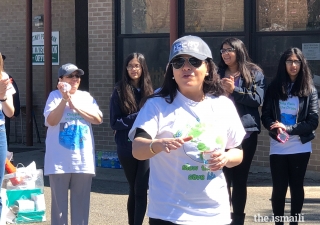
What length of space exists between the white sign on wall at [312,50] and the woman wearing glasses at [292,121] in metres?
3.08

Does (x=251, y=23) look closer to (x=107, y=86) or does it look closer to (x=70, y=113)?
(x=107, y=86)

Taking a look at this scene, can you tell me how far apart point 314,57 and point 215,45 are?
61.5 inches

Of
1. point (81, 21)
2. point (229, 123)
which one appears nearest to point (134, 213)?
point (229, 123)

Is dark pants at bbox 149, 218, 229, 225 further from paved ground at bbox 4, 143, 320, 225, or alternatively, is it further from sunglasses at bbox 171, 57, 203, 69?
paved ground at bbox 4, 143, 320, 225

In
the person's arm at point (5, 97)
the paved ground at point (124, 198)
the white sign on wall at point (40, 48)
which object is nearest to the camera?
the person's arm at point (5, 97)

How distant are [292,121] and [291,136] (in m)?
0.15

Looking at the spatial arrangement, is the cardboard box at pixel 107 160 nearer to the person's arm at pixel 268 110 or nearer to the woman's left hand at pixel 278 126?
the person's arm at pixel 268 110

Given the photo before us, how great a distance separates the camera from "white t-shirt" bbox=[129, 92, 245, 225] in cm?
335

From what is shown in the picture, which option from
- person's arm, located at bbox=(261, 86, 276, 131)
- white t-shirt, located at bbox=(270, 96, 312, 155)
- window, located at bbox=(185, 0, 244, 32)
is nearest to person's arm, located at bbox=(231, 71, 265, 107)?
person's arm, located at bbox=(261, 86, 276, 131)

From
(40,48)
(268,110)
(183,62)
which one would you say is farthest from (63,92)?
(40,48)

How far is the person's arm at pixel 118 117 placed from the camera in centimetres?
599

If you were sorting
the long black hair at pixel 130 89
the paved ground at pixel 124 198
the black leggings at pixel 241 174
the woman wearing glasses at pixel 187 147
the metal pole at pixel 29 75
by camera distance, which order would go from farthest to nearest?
the metal pole at pixel 29 75 → the paved ground at pixel 124 198 → the long black hair at pixel 130 89 → the black leggings at pixel 241 174 → the woman wearing glasses at pixel 187 147

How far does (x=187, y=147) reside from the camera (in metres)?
3.35

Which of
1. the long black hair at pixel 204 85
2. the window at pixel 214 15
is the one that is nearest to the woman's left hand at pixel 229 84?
the long black hair at pixel 204 85
